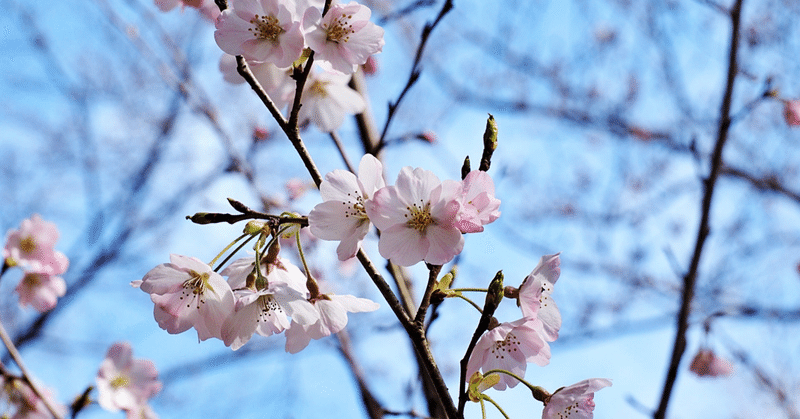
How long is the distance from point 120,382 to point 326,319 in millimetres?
1533

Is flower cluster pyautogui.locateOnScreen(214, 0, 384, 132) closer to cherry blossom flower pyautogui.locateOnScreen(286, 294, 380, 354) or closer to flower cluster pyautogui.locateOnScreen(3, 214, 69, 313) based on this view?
cherry blossom flower pyautogui.locateOnScreen(286, 294, 380, 354)

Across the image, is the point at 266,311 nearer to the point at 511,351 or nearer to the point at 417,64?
the point at 511,351

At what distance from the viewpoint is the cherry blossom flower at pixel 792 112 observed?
3.00 meters

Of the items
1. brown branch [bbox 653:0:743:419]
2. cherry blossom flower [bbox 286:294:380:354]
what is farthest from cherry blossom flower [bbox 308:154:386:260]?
brown branch [bbox 653:0:743:419]

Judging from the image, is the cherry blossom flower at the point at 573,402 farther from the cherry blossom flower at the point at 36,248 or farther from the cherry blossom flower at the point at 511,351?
the cherry blossom flower at the point at 36,248

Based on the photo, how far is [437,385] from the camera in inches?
32.6

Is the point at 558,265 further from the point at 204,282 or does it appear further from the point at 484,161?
the point at 204,282

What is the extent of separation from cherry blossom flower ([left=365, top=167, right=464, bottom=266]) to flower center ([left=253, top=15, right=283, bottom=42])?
384mm

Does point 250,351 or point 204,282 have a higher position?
point 250,351

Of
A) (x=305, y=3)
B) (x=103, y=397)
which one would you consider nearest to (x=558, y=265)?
(x=305, y=3)

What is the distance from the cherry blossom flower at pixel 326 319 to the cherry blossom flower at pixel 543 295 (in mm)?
268

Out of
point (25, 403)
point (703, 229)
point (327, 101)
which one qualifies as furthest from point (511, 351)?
point (25, 403)

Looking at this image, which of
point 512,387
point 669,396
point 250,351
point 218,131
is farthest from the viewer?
point 250,351

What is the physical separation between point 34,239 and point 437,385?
6.68 feet
